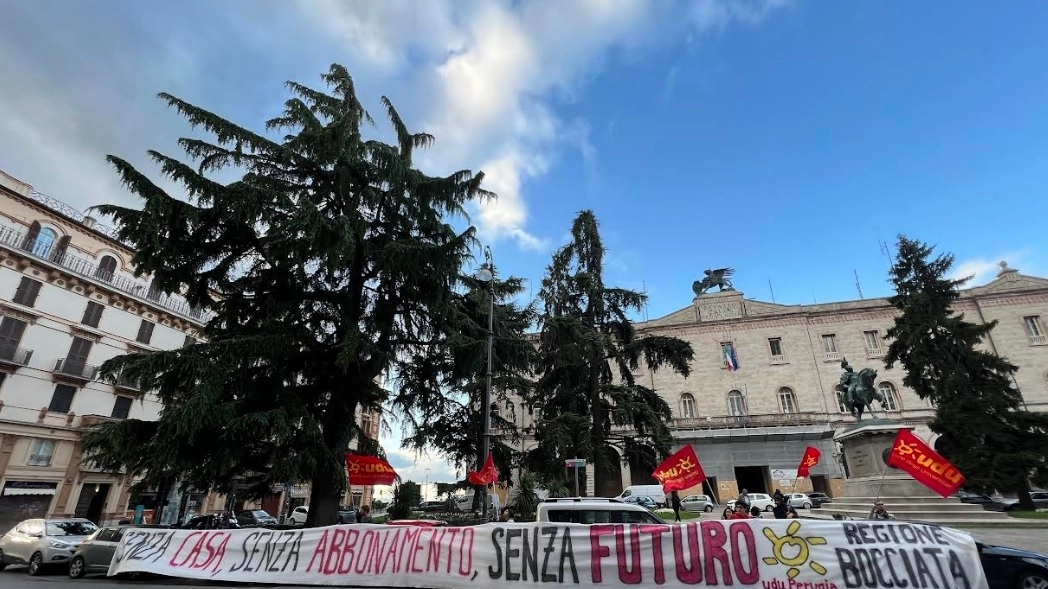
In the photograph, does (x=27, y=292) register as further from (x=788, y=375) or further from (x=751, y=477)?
(x=788, y=375)

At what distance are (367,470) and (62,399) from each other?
79.8 ft

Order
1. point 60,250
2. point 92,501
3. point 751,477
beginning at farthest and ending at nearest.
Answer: point 751,477 → point 92,501 → point 60,250

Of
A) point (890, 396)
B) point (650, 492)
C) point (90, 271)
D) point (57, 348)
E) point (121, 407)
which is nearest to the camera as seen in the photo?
point (57, 348)

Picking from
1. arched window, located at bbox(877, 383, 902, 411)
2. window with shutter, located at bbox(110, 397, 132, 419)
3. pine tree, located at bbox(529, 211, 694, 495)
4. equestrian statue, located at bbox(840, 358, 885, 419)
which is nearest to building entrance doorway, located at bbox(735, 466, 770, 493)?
arched window, located at bbox(877, 383, 902, 411)

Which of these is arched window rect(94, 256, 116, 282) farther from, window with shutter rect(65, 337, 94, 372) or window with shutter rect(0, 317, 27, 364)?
window with shutter rect(0, 317, 27, 364)

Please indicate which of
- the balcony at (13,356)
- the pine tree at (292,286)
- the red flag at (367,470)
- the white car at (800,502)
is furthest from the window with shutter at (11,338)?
the white car at (800,502)

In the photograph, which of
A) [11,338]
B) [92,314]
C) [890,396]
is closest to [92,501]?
[11,338]

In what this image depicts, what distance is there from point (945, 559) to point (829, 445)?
36288mm

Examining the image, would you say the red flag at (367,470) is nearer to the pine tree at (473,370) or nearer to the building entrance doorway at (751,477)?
the pine tree at (473,370)

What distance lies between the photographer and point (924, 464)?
9.84 metres

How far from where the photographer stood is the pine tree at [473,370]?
47.1 ft

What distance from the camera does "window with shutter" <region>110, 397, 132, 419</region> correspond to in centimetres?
2931

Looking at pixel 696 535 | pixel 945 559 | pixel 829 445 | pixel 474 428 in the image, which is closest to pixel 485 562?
pixel 696 535

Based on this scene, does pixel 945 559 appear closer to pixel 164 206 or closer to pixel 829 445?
pixel 164 206
